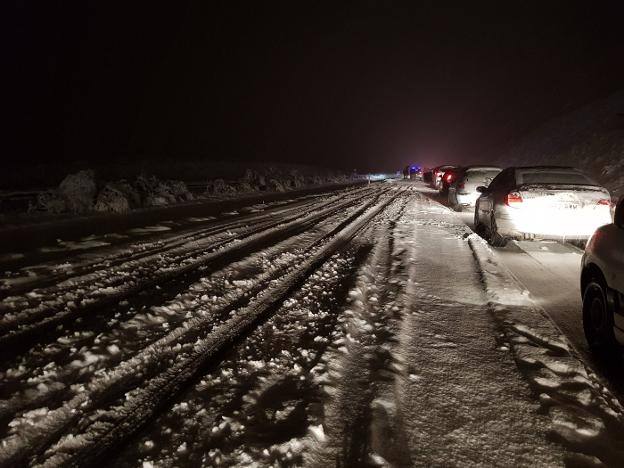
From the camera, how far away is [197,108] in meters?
113

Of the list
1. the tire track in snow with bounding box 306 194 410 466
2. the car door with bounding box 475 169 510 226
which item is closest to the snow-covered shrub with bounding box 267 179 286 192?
the car door with bounding box 475 169 510 226

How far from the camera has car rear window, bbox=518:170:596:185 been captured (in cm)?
724

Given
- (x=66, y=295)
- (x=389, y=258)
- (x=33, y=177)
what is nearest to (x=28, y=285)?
(x=66, y=295)

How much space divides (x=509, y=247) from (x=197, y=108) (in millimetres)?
118065

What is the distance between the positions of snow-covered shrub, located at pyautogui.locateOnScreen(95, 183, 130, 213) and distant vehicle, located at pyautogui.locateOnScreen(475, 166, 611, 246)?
37.1ft

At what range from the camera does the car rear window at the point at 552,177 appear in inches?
285

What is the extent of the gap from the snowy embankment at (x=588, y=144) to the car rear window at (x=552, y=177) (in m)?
7.35

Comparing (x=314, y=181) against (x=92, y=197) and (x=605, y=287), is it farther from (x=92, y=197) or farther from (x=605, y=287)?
(x=605, y=287)

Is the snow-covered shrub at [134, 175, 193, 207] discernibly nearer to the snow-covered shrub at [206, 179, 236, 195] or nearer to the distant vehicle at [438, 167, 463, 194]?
the snow-covered shrub at [206, 179, 236, 195]

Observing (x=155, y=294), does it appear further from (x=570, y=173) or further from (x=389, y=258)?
(x=570, y=173)

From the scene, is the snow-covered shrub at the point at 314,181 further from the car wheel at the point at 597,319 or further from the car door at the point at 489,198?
the car wheel at the point at 597,319

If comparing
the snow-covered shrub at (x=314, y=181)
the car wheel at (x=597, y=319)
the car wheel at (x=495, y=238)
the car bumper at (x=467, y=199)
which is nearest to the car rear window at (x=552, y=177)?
the car wheel at (x=495, y=238)

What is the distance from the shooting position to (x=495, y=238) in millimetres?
7832

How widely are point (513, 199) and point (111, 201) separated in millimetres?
11976
